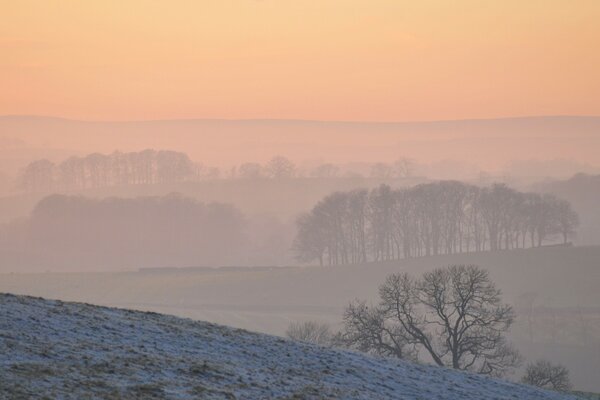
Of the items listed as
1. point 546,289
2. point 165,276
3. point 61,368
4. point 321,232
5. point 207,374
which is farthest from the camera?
point 321,232

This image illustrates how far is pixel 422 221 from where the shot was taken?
16888 cm

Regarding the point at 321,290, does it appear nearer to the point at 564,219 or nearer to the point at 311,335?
the point at 564,219

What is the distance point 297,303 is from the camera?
5251 inches

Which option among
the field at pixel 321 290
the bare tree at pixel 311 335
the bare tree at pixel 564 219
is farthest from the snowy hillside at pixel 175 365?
the bare tree at pixel 564 219

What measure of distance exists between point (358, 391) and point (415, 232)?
137741mm

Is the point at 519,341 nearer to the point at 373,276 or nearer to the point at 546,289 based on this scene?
the point at 546,289

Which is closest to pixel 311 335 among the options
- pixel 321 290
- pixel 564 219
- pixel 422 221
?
pixel 321 290

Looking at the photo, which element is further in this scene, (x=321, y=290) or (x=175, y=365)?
(x=321, y=290)

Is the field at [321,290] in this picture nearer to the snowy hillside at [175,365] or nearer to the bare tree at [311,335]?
the bare tree at [311,335]

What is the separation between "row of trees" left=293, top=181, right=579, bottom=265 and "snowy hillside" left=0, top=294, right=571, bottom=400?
128 m

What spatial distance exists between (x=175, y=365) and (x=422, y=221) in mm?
142643

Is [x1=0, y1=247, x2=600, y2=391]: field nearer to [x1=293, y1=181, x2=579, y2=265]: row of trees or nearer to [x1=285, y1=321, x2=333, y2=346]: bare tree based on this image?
[x1=293, y1=181, x2=579, y2=265]: row of trees

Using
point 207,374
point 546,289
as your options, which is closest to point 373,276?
point 546,289

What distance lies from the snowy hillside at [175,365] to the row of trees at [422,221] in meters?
128
